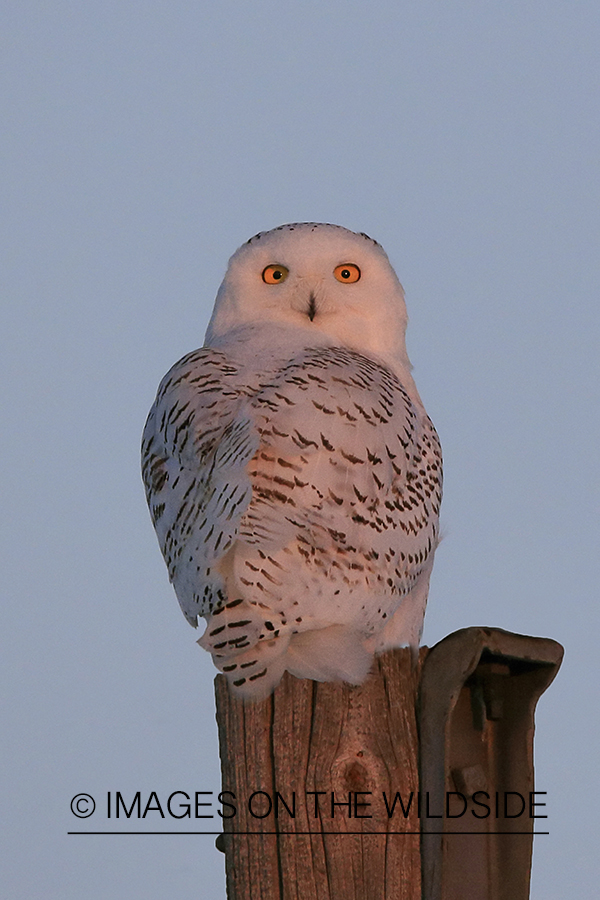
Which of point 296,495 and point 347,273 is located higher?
point 347,273

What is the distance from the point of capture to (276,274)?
5.24 meters

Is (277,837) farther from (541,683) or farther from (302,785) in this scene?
(541,683)

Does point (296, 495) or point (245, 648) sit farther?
point (296, 495)

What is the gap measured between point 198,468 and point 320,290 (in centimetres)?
126

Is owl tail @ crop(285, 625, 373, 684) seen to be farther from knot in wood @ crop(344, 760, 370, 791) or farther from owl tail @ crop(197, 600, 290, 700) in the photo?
knot in wood @ crop(344, 760, 370, 791)

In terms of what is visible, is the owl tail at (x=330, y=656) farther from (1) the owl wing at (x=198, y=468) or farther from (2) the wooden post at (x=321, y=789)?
(1) the owl wing at (x=198, y=468)

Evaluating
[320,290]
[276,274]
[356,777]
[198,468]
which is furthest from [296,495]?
[276,274]

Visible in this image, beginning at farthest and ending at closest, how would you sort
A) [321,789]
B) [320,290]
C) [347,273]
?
[347,273] → [320,290] → [321,789]

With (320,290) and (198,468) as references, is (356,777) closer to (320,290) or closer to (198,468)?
(198,468)

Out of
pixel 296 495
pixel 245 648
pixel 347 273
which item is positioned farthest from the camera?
pixel 347 273

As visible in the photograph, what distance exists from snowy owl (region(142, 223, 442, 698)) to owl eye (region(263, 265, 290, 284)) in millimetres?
156

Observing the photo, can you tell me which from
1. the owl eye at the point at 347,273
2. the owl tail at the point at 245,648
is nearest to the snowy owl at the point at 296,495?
the owl tail at the point at 245,648

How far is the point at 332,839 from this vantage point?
3.27m

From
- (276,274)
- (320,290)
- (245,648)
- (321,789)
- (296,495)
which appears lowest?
(321,789)
